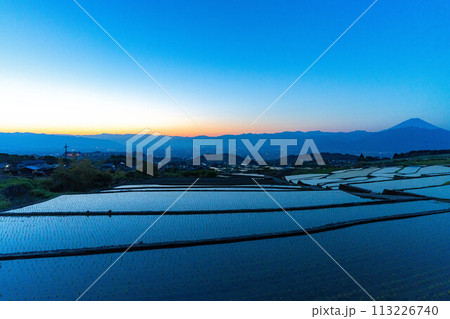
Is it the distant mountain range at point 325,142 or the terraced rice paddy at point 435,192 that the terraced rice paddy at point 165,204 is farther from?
the distant mountain range at point 325,142

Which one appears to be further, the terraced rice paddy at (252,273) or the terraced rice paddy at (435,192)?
the terraced rice paddy at (435,192)

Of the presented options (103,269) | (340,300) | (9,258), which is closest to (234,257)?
(340,300)

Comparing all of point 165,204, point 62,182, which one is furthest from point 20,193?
point 165,204

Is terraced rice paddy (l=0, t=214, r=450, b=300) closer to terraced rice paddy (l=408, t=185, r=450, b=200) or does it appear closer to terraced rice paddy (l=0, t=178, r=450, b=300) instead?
terraced rice paddy (l=0, t=178, r=450, b=300)

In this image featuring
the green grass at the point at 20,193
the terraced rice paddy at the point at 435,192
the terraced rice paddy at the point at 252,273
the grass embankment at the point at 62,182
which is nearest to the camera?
the terraced rice paddy at the point at 252,273

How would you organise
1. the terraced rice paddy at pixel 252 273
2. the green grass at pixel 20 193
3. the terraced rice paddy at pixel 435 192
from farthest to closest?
1. the green grass at pixel 20 193
2. the terraced rice paddy at pixel 435 192
3. the terraced rice paddy at pixel 252 273

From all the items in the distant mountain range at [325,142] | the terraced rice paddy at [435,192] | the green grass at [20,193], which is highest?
the distant mountain range at [325,142]

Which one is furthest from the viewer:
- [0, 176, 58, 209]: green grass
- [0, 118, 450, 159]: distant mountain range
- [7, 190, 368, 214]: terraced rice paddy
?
[0, 118, 450, 159]: distant mountain range

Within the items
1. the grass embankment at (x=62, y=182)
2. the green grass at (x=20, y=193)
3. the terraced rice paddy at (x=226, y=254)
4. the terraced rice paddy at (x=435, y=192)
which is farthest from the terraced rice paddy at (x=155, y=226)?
the grass embankment at (x=62, y=182)

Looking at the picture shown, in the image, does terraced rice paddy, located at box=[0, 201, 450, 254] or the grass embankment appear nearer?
terraced rice paddy, located at box=[0, 201, 450, 254]

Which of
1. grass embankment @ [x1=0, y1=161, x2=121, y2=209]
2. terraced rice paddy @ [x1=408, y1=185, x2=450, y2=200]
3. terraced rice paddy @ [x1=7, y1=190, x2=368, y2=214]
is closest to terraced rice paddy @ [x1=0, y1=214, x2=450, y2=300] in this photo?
terraced rice paddy @ [x1=7, y1=190, x2=368, y2=214]

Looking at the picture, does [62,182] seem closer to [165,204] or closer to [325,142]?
[165,204]
